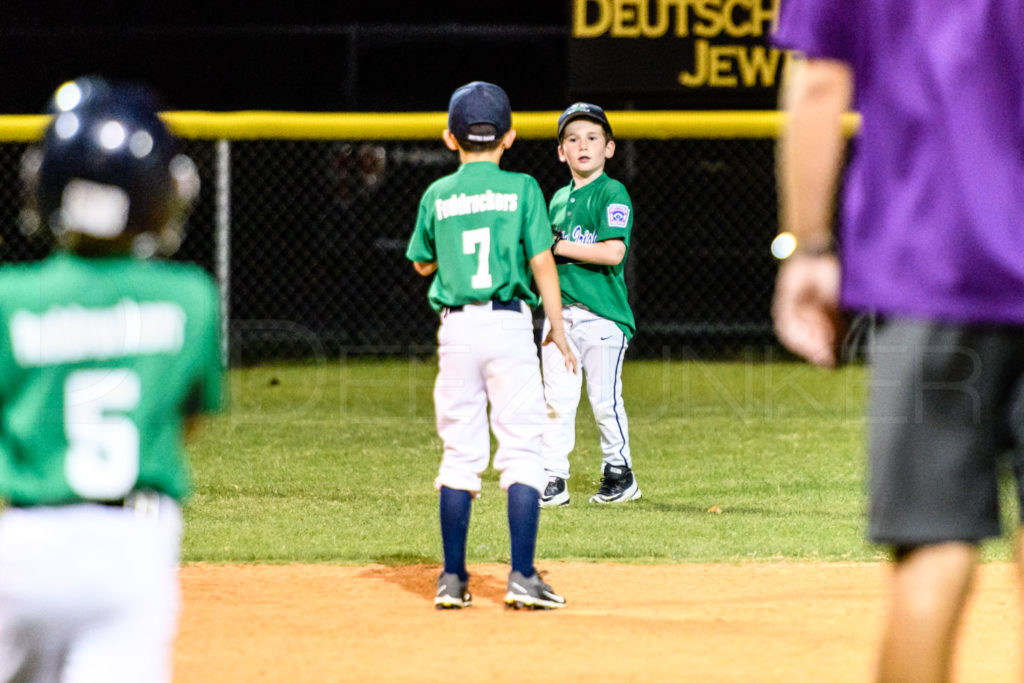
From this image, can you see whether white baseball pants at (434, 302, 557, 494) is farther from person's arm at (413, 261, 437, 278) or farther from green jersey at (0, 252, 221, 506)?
green jersey at (0, 252, 221, 506)

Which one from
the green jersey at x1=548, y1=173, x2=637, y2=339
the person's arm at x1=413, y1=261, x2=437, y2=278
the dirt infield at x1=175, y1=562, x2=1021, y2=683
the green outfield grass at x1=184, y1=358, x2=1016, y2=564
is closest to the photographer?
the dirt infield at x1=175, y1=562, x2=1021, y2=683

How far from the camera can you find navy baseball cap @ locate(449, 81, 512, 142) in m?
4.72

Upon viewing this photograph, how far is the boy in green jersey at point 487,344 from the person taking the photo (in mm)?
4637

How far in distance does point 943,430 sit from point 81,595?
53.8 inches

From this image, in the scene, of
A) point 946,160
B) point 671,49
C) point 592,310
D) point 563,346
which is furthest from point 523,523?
point 671,49

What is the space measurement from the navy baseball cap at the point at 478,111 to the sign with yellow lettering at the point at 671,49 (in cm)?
639

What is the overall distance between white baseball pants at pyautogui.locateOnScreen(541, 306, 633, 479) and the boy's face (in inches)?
28.7

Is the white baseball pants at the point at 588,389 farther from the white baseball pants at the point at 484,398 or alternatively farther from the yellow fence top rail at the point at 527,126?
the yellow fence top rail at the point at 527,126

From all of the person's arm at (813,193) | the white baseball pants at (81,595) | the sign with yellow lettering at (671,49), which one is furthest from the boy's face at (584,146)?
the white baseball pants at (81,595)

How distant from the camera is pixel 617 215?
6.69 meters

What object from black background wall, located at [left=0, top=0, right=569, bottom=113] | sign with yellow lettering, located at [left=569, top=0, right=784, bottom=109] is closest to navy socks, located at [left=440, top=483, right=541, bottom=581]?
sign with yellow lettering, located at [left=569, top=0, right=784, bottom=109]

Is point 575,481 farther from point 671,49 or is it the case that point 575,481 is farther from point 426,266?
point 671,49

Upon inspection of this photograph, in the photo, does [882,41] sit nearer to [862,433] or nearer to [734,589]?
[734,589]

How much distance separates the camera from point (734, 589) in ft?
16.2
